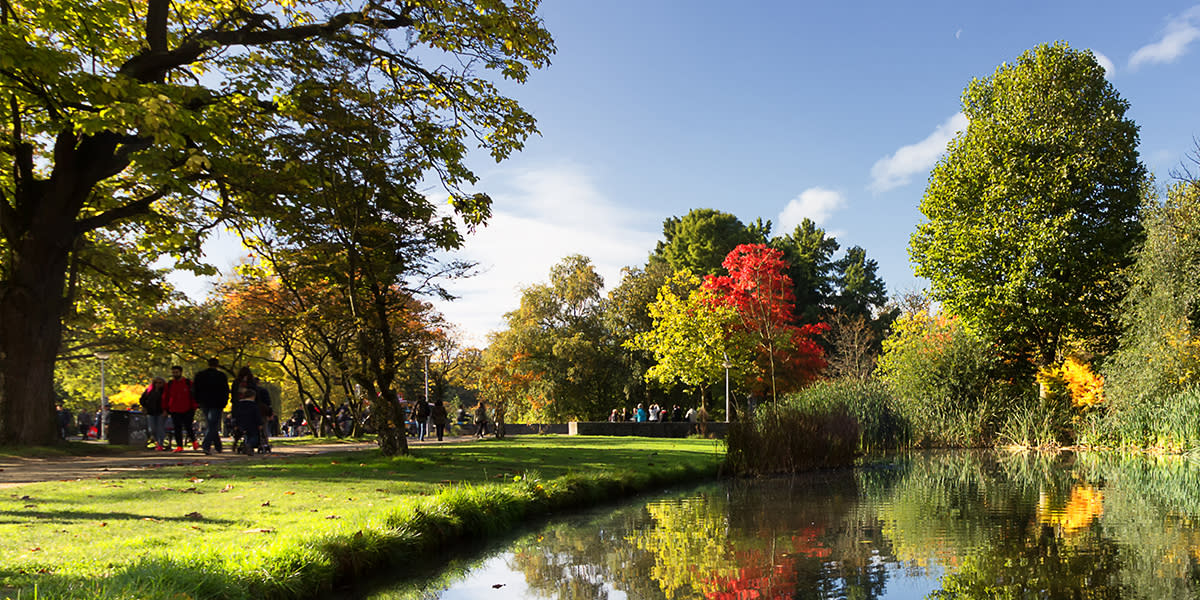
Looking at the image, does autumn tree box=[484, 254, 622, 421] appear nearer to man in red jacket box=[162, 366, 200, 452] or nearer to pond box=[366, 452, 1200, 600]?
man in red jacket box=[162, 366, 200, 452]

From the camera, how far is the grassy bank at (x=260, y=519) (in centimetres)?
499

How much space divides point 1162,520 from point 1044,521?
126 centimetres

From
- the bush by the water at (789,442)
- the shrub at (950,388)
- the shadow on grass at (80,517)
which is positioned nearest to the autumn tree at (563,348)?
the shrub at (950,388)

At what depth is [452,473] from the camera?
11766 mm

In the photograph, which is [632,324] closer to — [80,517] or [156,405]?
[156,405]

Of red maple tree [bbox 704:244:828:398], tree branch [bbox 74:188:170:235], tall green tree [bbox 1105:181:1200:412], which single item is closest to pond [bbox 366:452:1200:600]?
tall green tree [bbox 1105:181:1200:412]

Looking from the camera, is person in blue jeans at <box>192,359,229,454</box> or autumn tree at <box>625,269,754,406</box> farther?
autumn tree at <box>625,269,754,406</box>

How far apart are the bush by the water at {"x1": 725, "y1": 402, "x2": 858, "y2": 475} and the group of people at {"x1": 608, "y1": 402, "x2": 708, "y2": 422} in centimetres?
1171

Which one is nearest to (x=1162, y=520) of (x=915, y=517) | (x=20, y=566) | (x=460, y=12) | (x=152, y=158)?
(x=915, y=517)

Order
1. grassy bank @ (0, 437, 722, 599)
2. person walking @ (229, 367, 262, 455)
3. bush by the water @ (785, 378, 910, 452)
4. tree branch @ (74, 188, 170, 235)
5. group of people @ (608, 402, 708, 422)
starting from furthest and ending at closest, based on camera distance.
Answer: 1. group of people @ (608, 402, 708, 422)
2. bush by the water @ (785, 378, 910, 452)
3. tree branch @ (74, 188, 170, 235)
4. person walking @ (229, 367, 262, 455)
5. grassy bank @ (0, 437, 722, 599)

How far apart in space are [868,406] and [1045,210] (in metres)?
9.36

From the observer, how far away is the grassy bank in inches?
196

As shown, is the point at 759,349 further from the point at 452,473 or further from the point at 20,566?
the point at 20,566

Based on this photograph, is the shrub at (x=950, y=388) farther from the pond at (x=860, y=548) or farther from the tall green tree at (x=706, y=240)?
the tall green tree at (x=706, y=240)
